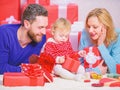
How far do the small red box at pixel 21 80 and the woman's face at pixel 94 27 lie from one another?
2.61 ft

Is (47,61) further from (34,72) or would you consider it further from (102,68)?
(102,68)

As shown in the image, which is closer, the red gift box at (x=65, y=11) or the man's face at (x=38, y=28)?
the man's face at (x=38, y=28)

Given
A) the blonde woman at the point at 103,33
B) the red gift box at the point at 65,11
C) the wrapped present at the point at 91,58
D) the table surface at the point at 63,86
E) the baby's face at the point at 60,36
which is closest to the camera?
the table surface at the point at 63,86

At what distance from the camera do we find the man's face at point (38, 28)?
2.18m

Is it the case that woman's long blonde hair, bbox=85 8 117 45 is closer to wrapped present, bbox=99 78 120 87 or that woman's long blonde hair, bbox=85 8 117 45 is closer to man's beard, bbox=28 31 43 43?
man's beard, bbox=28 31 43 43

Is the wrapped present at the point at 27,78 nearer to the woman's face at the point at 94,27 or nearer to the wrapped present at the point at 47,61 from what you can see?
the wrapped present at the point at 47,61

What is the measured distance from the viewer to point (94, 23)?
236 cm

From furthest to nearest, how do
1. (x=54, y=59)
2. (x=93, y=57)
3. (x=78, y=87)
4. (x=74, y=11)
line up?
(x=74, y=11) < (x=93, y=57) < (x=54, y=59) < (x=78, y=87)

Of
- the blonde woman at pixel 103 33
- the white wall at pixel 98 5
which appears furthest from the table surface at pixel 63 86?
the white wall at pixel 98 5

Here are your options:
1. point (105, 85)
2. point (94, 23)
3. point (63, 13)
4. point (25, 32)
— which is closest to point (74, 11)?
point (63, 13)

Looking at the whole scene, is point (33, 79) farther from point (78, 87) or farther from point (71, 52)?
point (71, 52)

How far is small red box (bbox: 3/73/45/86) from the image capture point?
5.41 ft

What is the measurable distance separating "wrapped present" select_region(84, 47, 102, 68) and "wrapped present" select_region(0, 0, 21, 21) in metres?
1.05

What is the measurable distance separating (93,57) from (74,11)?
34.4 inches
